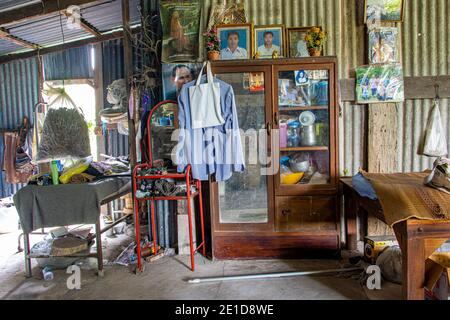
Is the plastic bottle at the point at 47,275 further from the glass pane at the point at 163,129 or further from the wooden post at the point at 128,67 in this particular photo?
the glass pane at the point at 163,129

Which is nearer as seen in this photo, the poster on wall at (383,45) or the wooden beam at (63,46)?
A: the poster on wall at (383,45)

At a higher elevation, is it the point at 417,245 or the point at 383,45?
the point at 383,45

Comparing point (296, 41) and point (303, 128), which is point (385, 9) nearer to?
point (296, 41)

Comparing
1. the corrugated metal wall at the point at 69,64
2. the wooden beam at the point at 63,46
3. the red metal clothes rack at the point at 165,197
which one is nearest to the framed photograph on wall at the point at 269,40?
the red metal clothes rack at the point at 165,197

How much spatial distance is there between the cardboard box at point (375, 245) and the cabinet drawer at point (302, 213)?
40cm

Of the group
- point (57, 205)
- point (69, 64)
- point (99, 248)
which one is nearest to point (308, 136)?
point (99, 248)

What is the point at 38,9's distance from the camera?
4355 mm

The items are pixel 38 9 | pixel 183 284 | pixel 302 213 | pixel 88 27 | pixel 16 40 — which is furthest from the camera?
pixel 16 40

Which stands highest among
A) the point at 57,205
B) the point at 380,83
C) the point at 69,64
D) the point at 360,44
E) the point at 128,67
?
the point at 69,64

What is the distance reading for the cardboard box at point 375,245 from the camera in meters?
3.14

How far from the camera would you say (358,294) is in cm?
268

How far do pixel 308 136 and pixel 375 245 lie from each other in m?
1.34
